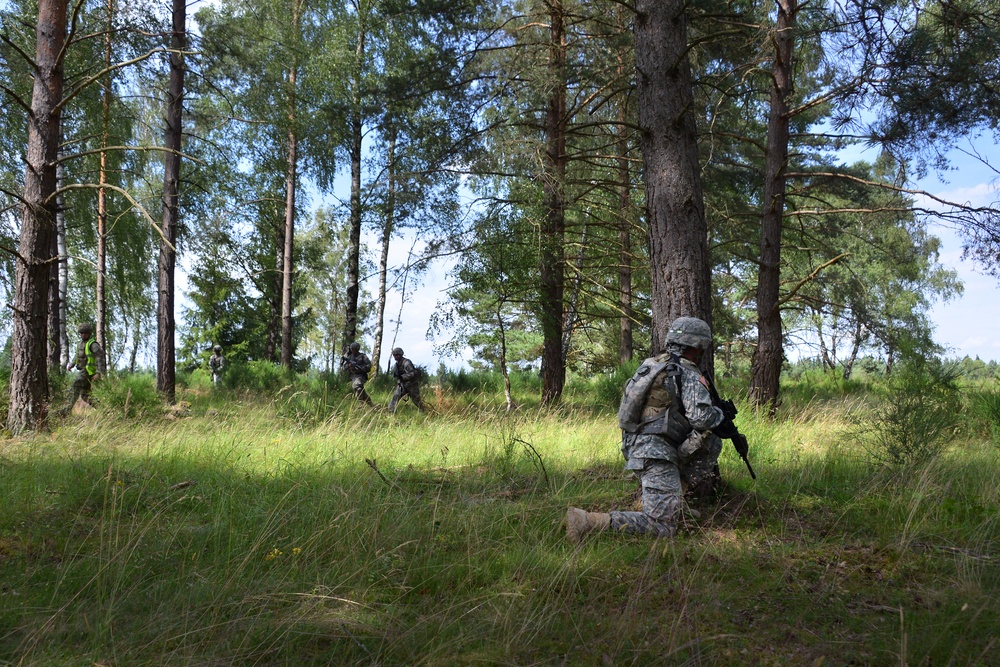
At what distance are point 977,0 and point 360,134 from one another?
1145 centimetres

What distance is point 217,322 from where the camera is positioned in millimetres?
26031

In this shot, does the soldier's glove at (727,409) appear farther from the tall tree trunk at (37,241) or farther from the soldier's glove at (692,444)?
the tall tree trunk at (37,241)

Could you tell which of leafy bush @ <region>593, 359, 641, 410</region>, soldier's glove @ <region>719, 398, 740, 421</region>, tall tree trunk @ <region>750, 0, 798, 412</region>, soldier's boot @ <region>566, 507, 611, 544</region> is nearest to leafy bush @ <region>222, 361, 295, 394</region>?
leafy bush @ <region>593, 359, 641, 410</region>

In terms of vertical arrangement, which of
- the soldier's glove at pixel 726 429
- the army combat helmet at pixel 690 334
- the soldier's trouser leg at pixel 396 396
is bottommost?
the soldier's trouser leg at pixel 396 396

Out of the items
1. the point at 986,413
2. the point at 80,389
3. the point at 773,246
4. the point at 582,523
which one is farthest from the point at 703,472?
the point at 80,389

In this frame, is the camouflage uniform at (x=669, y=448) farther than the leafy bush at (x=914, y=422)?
No

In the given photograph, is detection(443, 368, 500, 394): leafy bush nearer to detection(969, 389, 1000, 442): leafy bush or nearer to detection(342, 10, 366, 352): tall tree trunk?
detection(342, 10, 366, 352): tall tree trunk

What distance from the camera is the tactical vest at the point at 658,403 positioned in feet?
14.4

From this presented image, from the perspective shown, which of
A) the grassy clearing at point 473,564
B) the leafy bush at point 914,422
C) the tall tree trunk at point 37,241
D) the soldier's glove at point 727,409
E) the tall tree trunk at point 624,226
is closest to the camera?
the grassy clearing at point 473,564

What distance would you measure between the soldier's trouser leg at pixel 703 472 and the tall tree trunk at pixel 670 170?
0.92 meters

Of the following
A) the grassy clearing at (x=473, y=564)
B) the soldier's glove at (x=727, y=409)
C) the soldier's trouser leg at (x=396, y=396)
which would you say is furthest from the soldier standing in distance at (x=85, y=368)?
the soldier's glove at (x=727, y=409)

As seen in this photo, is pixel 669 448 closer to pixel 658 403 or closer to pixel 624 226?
pixel 658 403

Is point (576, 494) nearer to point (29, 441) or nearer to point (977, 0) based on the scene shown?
point (29, 441)

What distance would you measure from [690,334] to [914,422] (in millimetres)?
2711
